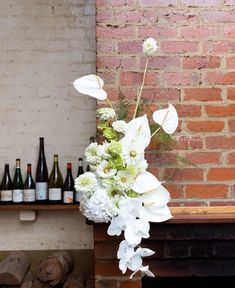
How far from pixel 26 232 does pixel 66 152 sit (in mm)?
586

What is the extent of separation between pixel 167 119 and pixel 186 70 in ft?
1.18

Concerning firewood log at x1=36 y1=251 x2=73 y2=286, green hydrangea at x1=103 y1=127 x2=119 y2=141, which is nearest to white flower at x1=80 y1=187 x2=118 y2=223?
green hydrangea at x1=103 y1=127 x2=119 y2=141

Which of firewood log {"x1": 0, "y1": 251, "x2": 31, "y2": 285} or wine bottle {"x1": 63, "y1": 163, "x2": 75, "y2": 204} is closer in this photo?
firewood log {"x1": 0, "y1": 251, "x2": 31, "y2": 285}

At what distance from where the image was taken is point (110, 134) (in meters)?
1.84

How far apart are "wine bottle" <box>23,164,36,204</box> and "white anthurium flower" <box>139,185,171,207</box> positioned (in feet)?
3.72

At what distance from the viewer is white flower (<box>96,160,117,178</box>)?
175cm

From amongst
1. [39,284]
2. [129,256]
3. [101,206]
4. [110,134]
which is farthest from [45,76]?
[129,256]

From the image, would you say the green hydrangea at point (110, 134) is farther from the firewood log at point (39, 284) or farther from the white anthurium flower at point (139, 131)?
the firewood log at point (39, 284)

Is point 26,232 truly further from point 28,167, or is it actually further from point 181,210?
point 181,210

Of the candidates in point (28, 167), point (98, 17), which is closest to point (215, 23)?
point (98, 17)

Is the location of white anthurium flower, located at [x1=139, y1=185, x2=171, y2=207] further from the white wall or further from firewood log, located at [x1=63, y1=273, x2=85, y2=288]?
the white wall

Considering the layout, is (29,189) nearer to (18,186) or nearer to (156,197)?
(18,186)

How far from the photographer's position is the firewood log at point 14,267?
249 centimetres

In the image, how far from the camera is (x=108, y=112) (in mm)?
1857
